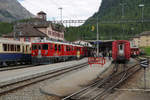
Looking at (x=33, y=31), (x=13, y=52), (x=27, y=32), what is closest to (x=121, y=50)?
(x=13, y=52)

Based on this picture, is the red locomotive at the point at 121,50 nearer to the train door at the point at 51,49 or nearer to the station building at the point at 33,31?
the train door at the point at 51,49

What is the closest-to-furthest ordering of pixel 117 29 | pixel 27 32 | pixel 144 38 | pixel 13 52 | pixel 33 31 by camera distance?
pixel 13 52
pixel 27 32
pixel 33 31
pixel 144 38
pixel 117 29

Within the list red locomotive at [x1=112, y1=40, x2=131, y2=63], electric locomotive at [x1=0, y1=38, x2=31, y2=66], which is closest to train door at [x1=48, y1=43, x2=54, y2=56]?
electric locomotive at [x1=0, y1=38, x2=31, y2=66]

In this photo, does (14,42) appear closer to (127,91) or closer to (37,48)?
(37,48)

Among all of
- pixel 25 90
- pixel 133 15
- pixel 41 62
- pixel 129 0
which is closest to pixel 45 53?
pixel 41 62

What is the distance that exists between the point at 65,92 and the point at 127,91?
2.88 m

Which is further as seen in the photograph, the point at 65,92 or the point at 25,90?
the point at 25,90

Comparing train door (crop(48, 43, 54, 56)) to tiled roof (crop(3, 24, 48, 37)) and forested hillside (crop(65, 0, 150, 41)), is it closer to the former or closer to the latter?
forested hillside (crop(65, 0, 150, 41))

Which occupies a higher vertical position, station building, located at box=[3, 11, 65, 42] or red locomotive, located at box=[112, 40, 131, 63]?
station building, located at box=[3, 11, 65, 42]

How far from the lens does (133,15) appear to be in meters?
132

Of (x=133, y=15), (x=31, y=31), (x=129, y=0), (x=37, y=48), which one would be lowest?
(x=37, y=48)

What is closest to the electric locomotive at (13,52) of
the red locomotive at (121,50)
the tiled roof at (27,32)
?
the red locomotive at (121,50)

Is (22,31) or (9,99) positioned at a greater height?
(22,31)

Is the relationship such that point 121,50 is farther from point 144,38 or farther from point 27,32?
point 144,38
